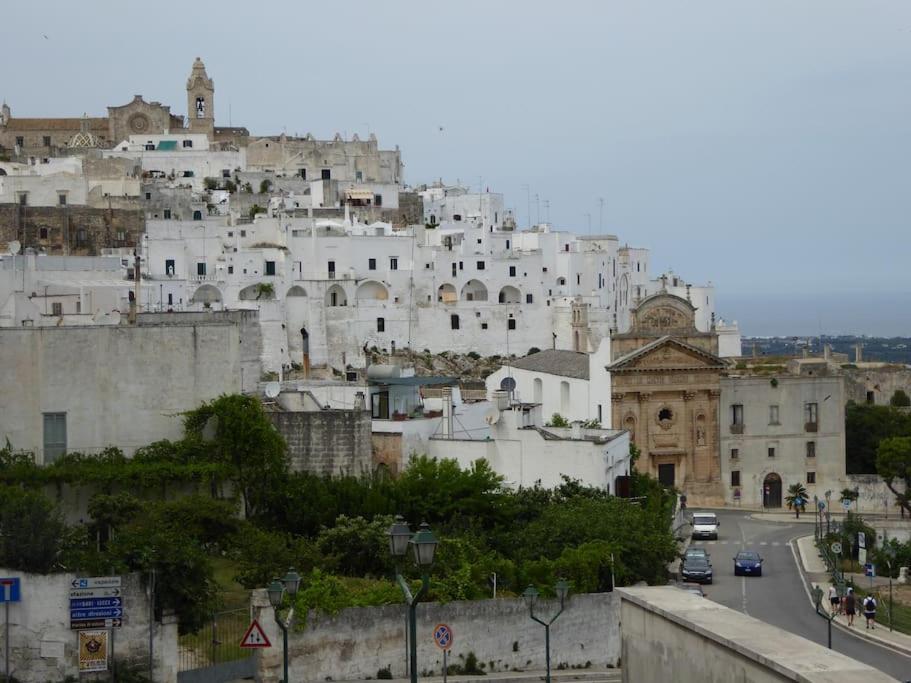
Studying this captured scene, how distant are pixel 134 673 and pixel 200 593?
166 centimetres

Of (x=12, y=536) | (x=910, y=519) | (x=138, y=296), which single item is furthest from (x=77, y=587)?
(x=138, y=296)

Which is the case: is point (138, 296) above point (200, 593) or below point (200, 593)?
above

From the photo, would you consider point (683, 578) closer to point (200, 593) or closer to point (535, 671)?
point (535, 671)

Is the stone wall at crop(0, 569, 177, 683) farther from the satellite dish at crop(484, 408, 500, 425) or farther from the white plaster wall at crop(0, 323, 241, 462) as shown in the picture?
the satellite dish at crop(484, 408, 500, 425)

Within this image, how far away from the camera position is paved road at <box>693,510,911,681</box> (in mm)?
31205

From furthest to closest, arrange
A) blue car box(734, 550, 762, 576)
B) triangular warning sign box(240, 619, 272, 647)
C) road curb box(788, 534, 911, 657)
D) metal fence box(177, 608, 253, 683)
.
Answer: blue car box(734, 550, 762, 576)
road curb box(788, 534, 911, 657)
metal fence box(177, 608, 253, 683)
triangular warning sign box(240, 619, 272, 647)

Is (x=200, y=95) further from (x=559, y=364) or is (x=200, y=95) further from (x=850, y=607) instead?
(x=850, y=607)

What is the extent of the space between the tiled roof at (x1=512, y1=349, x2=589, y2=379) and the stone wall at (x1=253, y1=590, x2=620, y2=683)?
26106 millimetres

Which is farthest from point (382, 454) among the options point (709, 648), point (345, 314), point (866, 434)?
point (345, 314)

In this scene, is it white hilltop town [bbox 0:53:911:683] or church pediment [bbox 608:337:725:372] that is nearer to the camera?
white hilltop town [bbox 0:53:911:683]

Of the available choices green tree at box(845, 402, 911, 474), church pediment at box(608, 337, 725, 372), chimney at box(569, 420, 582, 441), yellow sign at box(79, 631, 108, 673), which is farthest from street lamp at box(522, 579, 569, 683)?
green tree at box(845, 402, 911, 474)

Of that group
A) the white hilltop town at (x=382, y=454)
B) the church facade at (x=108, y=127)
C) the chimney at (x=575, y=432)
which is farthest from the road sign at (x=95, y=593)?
the church facade at (x=108, y=127)

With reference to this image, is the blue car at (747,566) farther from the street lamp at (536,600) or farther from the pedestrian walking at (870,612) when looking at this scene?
the street lamp at (536,600)

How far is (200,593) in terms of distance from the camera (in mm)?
27172
